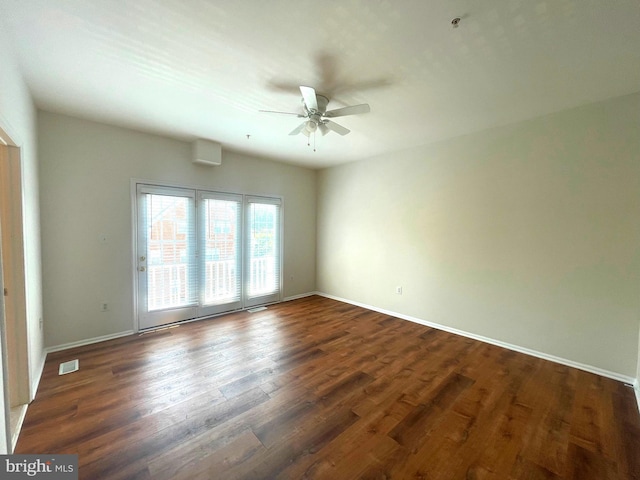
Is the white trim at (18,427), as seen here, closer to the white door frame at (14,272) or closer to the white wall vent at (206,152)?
the white door frame at (14,272)

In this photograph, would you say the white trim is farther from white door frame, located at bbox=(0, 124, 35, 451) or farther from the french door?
the french door

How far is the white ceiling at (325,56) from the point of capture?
5.07 ft

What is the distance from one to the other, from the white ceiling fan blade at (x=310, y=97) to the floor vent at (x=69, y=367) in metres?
3.55

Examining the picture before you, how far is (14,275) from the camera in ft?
6.65

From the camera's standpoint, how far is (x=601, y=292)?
102 inches

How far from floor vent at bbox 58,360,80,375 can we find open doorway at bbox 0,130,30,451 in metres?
0.51

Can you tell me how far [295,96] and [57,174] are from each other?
2943 millimetres

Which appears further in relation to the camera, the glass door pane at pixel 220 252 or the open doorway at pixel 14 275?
the glass door pane at pixel 220 252

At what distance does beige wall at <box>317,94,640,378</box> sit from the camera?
250cm

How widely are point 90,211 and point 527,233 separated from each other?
5.42 metres

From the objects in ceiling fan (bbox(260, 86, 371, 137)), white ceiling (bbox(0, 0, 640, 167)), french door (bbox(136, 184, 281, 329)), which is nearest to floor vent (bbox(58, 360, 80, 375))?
french door (bbox(136, 184, 281, 329))

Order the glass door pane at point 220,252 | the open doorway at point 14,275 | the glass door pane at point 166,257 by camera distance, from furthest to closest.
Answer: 1. the glass door pane at point 220,252
2. the glass door pane at point 166,257
3. the open doorway at point 14,275

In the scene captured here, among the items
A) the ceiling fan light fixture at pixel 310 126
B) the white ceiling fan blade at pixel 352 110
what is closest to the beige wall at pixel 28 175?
the ceiling fan light fixture at pixel 310 126

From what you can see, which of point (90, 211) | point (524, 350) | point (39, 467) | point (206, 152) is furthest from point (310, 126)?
point (524, 350)
